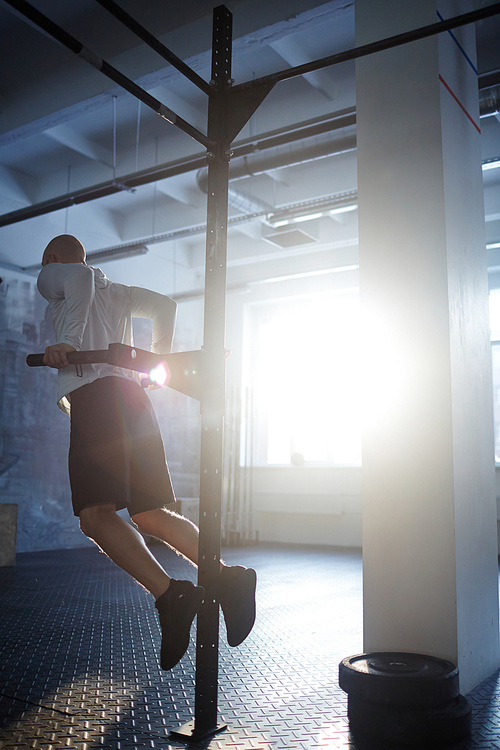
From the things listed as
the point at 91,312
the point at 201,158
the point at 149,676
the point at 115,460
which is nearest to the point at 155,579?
the point at 115,460

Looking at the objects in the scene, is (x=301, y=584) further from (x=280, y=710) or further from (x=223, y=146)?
(x=223, y=146)

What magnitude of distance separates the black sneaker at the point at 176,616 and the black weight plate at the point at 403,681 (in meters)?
0.49

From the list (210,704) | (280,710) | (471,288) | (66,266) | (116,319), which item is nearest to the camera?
(210,704)

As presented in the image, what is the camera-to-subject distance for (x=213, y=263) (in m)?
1.80

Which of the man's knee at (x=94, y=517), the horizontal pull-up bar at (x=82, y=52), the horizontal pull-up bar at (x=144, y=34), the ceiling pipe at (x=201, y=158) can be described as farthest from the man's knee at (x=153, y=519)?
the ceiling pipe at (x=201, y=158)

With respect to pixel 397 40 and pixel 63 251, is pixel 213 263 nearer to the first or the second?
pixel 63 251

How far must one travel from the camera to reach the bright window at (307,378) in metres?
7.98

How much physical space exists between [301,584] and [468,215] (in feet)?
9.82

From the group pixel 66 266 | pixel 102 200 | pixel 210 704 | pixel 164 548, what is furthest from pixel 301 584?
pixel 102 200

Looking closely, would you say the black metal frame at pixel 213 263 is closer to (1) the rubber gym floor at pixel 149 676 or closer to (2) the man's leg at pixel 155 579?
(2) the man's leg at pixel 155 579

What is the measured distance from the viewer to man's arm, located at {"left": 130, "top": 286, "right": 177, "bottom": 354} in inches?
84.4

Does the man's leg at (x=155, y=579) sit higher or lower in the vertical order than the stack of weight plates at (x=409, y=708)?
higher

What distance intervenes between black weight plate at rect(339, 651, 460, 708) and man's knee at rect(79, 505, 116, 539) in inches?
32.5

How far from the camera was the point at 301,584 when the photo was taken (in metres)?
4.43
